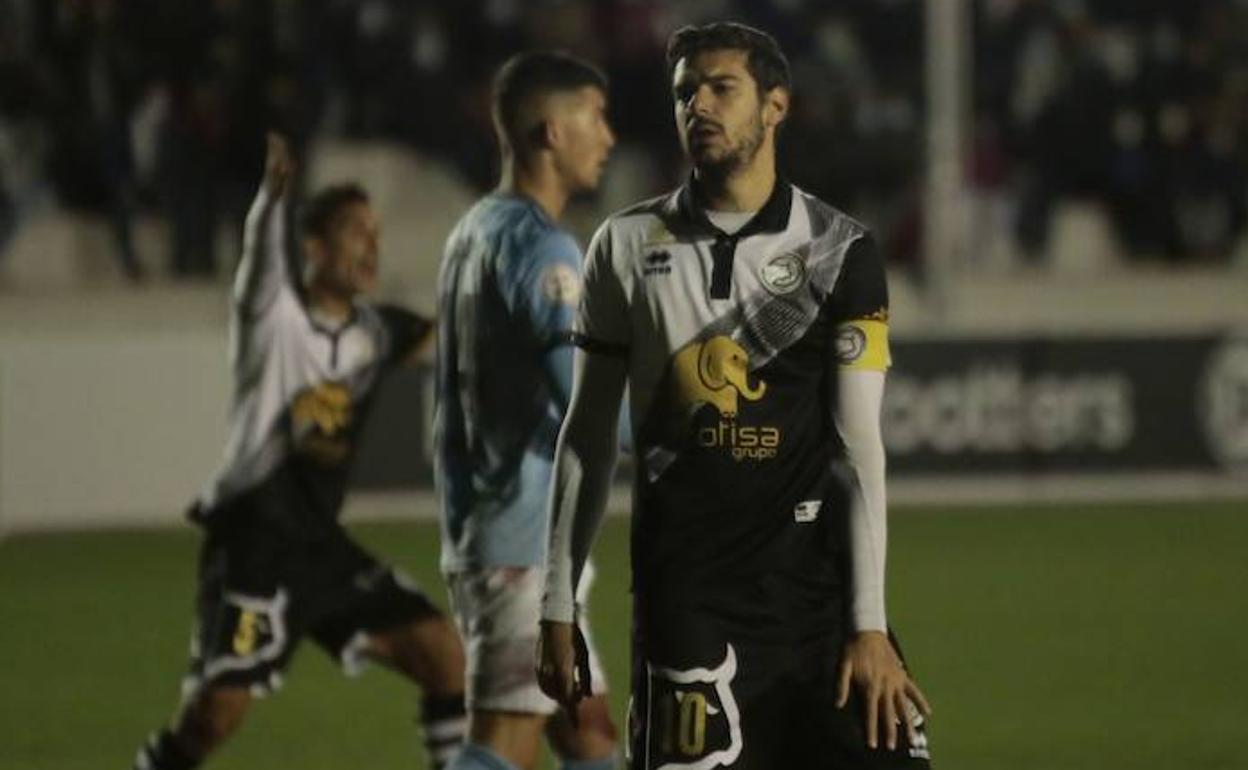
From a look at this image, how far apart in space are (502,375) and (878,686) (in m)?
1.83

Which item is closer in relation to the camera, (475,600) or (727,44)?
(727,44)

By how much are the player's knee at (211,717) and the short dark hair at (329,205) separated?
1.30 metres

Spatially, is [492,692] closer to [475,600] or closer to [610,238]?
[475,600]

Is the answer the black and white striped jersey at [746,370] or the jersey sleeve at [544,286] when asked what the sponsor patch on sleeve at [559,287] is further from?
the black and white striped jersey at [746,370]

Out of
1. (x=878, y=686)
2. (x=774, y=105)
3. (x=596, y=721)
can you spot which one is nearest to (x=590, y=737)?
(x=596, y=721)

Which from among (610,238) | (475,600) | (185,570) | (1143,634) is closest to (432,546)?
(185,570)

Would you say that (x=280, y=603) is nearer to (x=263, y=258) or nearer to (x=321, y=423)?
(x=321, y=423)

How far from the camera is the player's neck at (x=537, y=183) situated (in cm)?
712

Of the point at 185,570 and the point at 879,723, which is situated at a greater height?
the point at 879,723

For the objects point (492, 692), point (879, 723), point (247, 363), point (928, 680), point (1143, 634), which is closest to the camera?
point (879, 723)

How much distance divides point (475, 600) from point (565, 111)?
1.20m

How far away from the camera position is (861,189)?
69.8 ft

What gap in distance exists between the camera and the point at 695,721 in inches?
216

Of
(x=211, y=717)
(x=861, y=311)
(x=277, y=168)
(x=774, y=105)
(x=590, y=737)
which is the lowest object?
(x=211, y=717)
